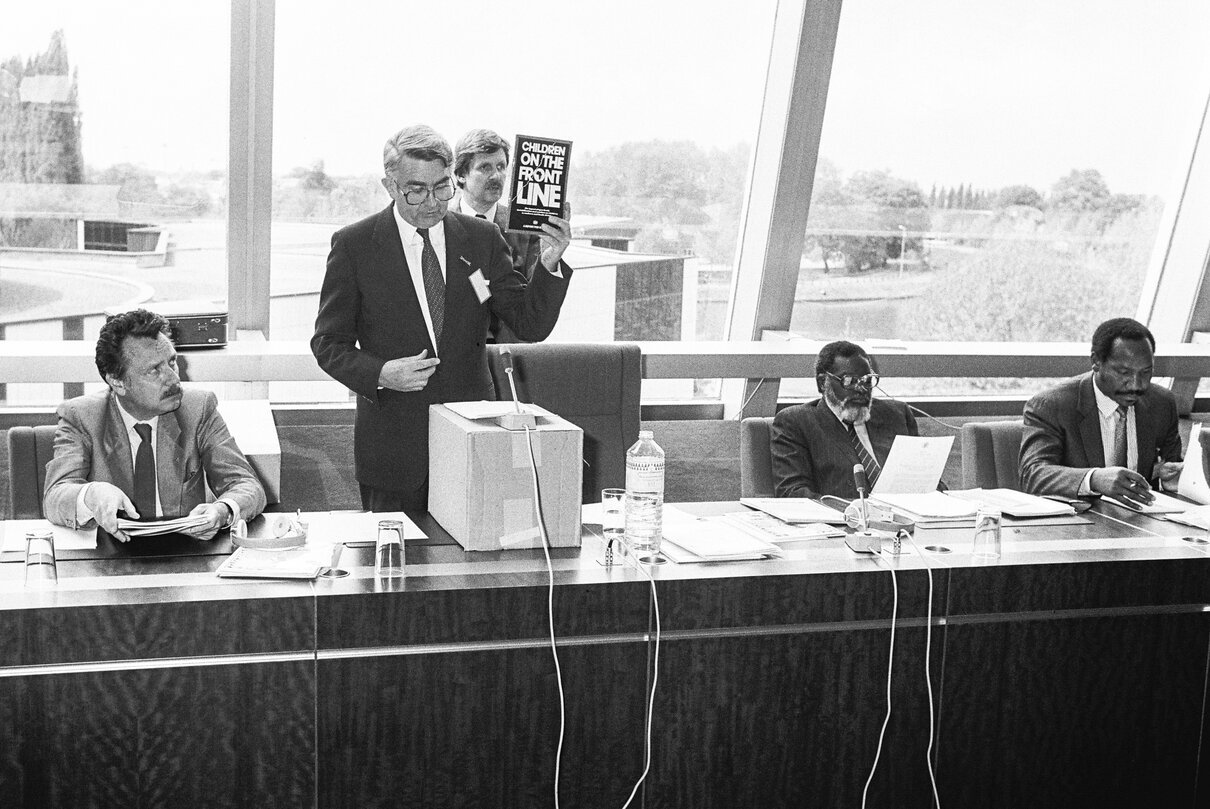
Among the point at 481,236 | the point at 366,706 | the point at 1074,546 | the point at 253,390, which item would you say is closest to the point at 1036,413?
the point at 1074,546

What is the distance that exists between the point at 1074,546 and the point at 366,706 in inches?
65.5

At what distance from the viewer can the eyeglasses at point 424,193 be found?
3135mm

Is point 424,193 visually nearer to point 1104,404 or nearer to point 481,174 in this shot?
point 481,174

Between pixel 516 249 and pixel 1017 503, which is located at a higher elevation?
pixel 516 249

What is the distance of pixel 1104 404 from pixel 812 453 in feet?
3.08

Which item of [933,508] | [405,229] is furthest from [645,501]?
[405,229]

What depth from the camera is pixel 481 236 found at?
3.32 meters

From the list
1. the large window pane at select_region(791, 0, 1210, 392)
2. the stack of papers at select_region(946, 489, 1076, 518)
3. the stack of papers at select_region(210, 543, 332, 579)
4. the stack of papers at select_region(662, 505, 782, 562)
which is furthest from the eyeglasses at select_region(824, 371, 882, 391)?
the large window pane at select_region(791, 0, 1210, 392)

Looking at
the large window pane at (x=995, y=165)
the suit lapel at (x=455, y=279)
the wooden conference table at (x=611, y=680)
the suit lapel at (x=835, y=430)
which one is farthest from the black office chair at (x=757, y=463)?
the large window pane at (x=995, y=165)

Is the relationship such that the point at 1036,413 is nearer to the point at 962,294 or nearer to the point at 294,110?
the point at 962,294

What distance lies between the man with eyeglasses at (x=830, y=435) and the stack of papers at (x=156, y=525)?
1622 millimetres

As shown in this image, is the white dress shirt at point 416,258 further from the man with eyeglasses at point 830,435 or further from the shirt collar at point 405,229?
the man with eyeglasses at point 830,435

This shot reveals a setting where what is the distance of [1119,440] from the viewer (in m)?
3.71

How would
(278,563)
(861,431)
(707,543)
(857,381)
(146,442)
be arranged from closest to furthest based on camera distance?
(278,563) → (707,543) → (146,442) → (857,381) → (861,431)
